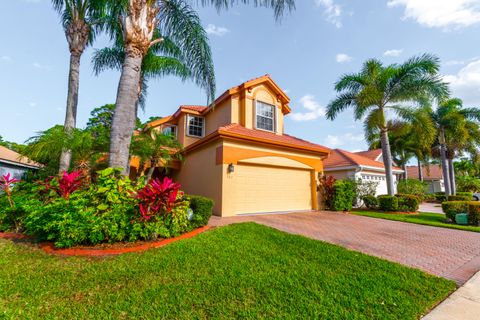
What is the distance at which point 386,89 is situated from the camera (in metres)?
14.0

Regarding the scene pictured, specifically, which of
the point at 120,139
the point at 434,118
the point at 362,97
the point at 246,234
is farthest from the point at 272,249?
the point at 434,118

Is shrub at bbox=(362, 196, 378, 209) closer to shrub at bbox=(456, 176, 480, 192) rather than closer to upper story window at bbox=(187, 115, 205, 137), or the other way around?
upper story window at bbox=(187, 115, 205, 137)

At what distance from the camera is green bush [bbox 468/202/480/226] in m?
8.96

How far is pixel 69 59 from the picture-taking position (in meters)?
9.38

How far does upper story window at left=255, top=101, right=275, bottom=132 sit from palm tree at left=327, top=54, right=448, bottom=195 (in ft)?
17.1

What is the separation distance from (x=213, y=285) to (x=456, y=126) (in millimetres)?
23956

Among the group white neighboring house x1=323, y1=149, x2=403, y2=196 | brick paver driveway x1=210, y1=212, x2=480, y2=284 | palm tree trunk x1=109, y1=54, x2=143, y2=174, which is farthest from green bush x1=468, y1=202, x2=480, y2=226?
palm tree trunk x1=109, y1=54, x2=143, y2=174

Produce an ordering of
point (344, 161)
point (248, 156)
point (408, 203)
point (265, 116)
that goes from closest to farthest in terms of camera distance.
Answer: point (248, 156)
point (408, 203)
point (265, 116)
point (344, 161)

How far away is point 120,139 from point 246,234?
446 cm

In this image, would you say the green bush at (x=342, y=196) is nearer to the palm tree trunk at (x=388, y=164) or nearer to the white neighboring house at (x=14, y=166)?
the palm tree trunk at (x=388, y=164)

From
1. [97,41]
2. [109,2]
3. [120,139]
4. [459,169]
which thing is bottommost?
[120,139]

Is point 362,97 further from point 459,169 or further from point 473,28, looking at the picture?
point 459,169

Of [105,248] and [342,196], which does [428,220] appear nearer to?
[342,196]

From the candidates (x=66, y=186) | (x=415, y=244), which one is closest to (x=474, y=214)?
(x=415, y=244)
